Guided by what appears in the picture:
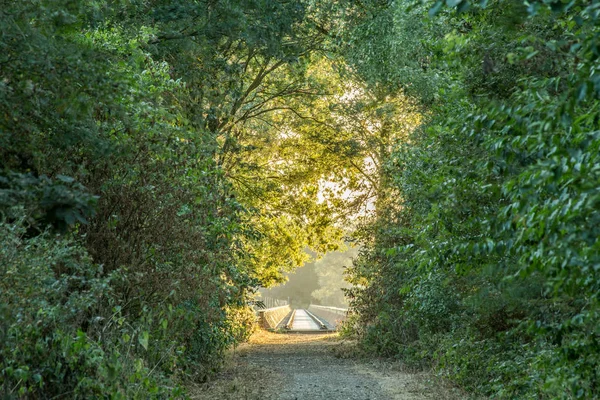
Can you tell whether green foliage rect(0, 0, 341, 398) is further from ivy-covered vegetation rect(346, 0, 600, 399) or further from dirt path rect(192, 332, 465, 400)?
ivy-covered vegetation rect(346, 0, 600, 399)

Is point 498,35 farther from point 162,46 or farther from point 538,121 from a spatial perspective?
point 162,46

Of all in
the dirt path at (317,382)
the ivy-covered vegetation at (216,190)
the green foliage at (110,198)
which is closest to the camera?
the ivy-covered vegetation at (216,190)

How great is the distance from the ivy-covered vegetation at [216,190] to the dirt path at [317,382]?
69cm

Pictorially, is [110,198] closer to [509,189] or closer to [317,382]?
[509,189]

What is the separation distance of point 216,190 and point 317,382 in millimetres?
4694

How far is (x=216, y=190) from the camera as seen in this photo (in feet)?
43.5

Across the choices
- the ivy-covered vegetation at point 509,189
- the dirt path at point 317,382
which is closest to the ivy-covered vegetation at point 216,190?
the ivy-covered vegetation at point 509,189

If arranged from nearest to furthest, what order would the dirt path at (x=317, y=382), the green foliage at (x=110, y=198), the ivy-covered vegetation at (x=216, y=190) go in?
the ivy-covered vegetation at (x=216, y=190) < the green foliage at (x=110, y=198) < the dirt path at (x=317, y=382)

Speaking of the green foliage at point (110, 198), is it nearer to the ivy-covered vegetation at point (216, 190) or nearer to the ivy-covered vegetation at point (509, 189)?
the ivy-covered vegetation at point (216, 190)

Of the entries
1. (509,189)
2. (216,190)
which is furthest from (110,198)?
(509,189)

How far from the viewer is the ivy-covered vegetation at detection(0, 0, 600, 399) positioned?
5469 millimetres

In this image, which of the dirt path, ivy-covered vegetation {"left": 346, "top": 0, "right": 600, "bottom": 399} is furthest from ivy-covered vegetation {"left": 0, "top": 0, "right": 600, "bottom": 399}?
the dirt path

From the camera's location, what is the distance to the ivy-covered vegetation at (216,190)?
5469mm

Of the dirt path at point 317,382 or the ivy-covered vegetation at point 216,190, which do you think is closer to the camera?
the ivy-covered vegetation at point 216,190
